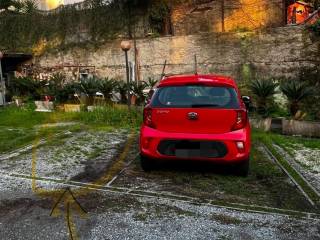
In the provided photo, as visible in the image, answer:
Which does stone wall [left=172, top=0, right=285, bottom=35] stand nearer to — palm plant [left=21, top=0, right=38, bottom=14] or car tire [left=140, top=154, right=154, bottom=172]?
car tire [left=140, top=154, right=154, bottom=172]

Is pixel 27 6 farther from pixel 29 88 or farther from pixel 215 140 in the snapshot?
pixel 215 140

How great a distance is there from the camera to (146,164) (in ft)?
20.2

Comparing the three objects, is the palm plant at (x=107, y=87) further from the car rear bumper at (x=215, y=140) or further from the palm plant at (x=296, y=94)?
the car rear bumper at (x=215, y=140)

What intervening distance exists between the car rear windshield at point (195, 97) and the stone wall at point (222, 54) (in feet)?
23.0

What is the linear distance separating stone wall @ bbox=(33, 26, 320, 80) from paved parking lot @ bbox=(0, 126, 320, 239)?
632cm

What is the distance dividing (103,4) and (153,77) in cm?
482

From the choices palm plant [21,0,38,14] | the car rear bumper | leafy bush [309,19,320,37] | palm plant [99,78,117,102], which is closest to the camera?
the car rear bumper

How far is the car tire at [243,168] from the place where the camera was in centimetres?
Answer: 578

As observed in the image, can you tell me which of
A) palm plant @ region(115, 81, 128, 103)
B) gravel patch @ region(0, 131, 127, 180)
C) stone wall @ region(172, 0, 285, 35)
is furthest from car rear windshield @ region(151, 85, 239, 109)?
stone wall @ region(172, 0, 285, 35)

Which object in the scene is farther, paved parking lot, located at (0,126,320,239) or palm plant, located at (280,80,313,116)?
palm plant, located at (280,80,313,116)

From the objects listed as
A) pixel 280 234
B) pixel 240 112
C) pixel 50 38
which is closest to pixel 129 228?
pixel 280 234

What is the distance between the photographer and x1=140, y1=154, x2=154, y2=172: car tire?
6084 mm

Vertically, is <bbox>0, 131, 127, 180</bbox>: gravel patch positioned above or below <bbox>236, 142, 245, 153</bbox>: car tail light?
below

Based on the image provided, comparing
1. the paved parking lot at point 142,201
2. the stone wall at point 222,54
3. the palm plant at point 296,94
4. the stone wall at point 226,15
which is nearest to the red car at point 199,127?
the paved parking lot at point 142,201
